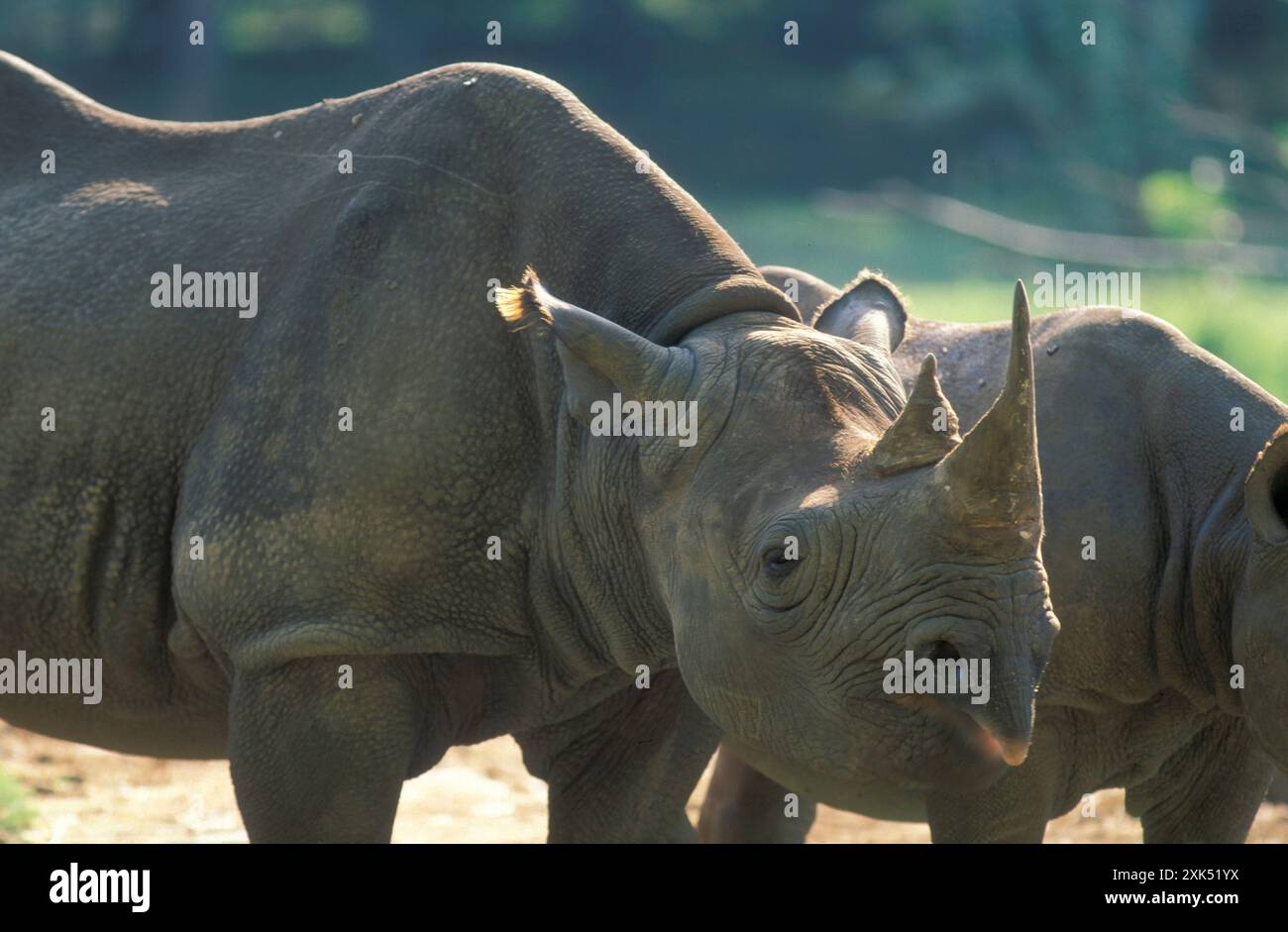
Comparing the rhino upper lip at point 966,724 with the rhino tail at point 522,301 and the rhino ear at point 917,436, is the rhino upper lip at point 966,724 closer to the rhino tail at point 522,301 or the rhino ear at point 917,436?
the rhino ear at point 917,436

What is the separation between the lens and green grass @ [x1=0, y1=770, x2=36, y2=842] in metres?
6.59

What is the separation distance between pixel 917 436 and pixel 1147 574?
69.8 inches

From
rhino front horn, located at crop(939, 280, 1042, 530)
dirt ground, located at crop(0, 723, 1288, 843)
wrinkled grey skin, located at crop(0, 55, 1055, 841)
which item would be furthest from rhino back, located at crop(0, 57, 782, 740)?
dirt ground, located at crop(0, 723, 1288, 843)

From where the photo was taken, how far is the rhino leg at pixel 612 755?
518 centimetres

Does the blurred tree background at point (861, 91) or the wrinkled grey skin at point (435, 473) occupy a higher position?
the blurred tree background at point (861, 91)

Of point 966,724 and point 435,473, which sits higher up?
point 435,473

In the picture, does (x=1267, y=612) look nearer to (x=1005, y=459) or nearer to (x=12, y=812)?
(x=1005, y=459)

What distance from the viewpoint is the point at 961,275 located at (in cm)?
2200

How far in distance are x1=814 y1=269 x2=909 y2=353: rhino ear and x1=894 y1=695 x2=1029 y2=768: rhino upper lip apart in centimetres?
119

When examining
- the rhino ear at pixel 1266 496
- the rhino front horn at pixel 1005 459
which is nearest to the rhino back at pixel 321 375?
the rhino front horn at pixel 1005 459

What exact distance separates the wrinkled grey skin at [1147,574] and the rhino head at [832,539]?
3.37 feet

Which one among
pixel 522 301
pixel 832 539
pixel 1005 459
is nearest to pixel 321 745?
pixel 522 301

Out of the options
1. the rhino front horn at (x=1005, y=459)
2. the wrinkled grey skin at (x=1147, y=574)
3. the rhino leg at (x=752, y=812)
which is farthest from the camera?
the rhino leg at (x=752, y=812)

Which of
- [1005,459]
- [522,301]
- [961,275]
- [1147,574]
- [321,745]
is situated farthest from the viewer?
[961,275]
